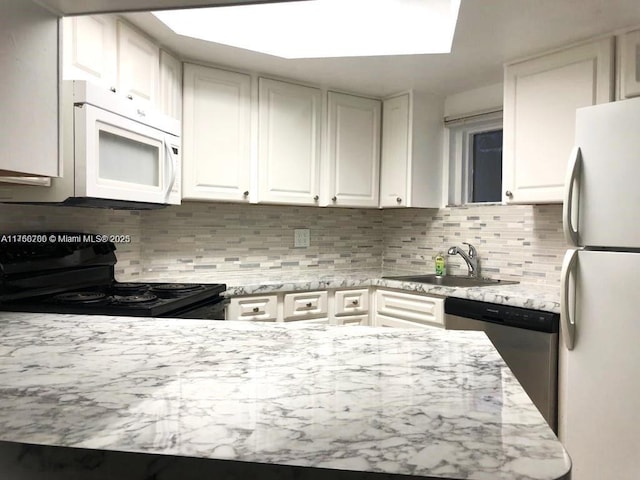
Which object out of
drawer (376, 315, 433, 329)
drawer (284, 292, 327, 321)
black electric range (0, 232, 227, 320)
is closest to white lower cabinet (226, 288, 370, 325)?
drawer (284, 292, 327, 321)

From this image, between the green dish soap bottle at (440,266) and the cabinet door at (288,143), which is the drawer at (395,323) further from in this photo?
the cabinet door at (288,143)

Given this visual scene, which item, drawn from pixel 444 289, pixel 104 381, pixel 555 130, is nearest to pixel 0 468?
pixel 104 381

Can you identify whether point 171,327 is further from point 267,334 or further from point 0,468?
point 0,468

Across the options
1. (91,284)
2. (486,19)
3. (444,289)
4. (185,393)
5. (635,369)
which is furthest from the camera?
(444,289)

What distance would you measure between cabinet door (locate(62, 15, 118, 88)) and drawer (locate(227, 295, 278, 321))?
4.11ft

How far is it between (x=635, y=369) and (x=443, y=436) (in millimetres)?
1503

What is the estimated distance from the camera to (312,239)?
3.56 m

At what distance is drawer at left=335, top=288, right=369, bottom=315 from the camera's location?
10.1ft

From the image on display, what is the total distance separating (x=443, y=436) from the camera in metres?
0.64

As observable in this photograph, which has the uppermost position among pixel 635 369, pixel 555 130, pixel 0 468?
pixel 555 130

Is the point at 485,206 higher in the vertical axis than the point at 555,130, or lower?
lower

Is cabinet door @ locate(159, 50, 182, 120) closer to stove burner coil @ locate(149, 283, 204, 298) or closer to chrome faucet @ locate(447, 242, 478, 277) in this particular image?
stove burner coil @ locate(149, 283, 204, 298)

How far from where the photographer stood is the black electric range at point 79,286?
1833mm

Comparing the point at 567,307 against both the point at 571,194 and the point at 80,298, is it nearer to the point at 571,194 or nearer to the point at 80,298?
the point at 571,194
